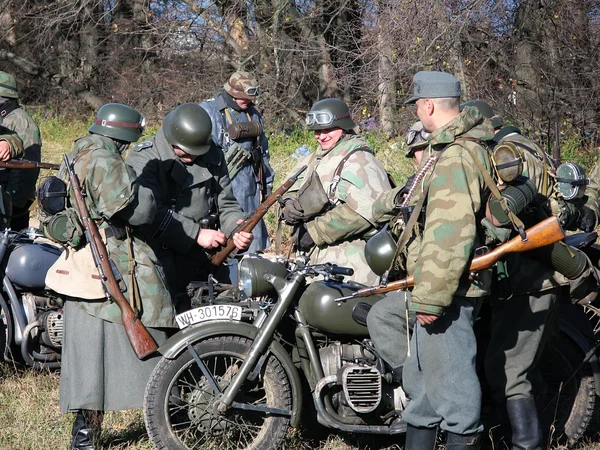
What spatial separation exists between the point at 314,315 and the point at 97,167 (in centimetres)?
145

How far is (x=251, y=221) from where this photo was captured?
5676mm

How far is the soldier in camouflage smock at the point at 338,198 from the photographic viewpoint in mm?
5363

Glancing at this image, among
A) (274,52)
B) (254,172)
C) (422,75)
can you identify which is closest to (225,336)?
(422,75)

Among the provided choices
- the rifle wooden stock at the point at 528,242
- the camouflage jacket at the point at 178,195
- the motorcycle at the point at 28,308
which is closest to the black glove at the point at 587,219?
the rifle wooden stock at the point at 528,242

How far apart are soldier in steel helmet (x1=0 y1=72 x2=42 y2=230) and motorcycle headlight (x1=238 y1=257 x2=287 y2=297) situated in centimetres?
320

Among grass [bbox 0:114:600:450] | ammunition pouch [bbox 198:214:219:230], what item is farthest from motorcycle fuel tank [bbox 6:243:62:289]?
ammunition pouch [bbox 198:214:219:230]

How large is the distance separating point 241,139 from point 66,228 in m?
3.08

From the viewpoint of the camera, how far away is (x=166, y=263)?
5.71m

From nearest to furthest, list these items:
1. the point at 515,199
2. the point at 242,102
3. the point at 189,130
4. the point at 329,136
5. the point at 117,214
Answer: the point at 515,199
the point at 117,214
the point at 189,130
the point at 329,136
the point at 242,102

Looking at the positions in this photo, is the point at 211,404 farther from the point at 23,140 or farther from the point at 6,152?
the point at 23,140

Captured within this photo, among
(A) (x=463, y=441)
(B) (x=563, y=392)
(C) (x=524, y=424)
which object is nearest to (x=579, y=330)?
(B) (x=563, y=392)

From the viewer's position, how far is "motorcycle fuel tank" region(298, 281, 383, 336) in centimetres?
466

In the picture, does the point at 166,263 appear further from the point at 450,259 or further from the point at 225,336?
the point at 450,259

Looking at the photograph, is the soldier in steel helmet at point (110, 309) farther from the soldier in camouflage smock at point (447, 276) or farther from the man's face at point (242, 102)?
the man's face at point (242, 102)
